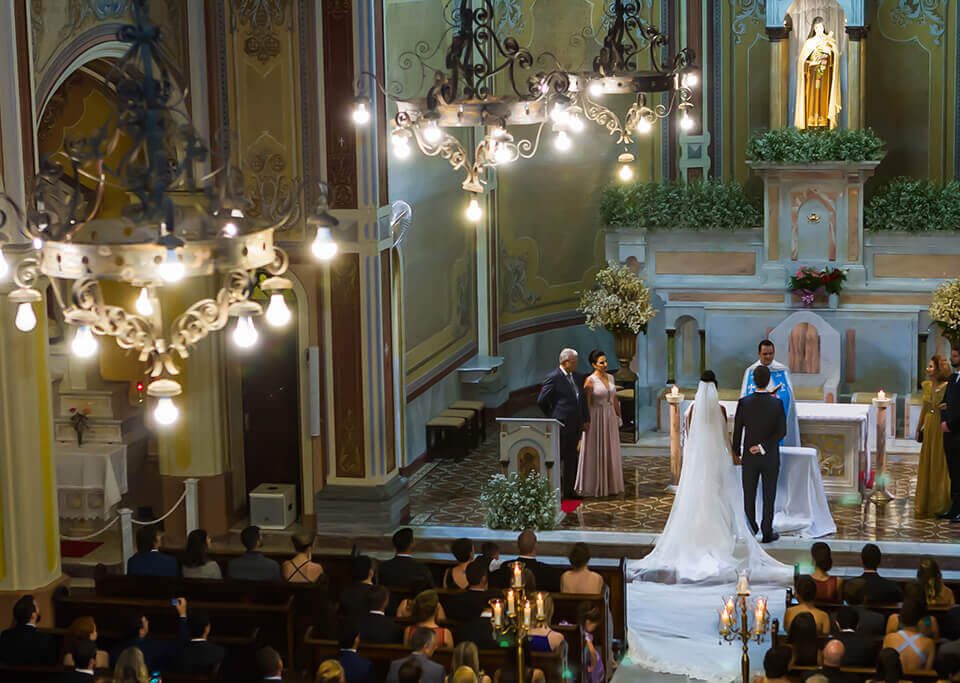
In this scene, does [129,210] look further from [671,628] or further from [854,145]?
[854,145]

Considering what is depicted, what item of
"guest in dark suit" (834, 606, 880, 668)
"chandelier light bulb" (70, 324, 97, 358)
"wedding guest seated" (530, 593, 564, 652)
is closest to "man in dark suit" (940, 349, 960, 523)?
"guest in dark suit" (834, 606, 880, 668)

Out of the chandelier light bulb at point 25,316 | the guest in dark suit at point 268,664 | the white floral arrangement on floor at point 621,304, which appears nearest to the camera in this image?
the chandelier light bulb at point 25,316

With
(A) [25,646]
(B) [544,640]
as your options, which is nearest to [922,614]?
(B) [544,640]

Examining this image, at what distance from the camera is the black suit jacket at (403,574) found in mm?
11117

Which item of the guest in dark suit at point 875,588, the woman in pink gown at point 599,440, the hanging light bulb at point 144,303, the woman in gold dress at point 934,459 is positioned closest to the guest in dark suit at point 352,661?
the hanging light bulb at point 144,303

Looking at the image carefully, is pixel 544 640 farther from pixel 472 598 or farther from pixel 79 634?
pixel 79 634

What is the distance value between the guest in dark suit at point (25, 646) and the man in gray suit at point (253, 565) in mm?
1852

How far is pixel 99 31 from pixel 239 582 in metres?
4.88

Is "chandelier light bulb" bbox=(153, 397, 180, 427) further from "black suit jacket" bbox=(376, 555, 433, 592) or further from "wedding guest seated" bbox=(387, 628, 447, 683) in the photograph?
"black suit jacket" bbox=(376, 555, 433, 592)

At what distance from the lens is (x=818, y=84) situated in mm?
18812

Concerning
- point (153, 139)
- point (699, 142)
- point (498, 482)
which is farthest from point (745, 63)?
point (153, 139)

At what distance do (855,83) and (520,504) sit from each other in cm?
755

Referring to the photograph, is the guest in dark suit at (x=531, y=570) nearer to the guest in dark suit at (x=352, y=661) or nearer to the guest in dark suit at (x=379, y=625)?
the guest in dark suit at (x=379, y=625)

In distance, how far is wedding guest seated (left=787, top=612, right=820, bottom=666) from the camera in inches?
368
